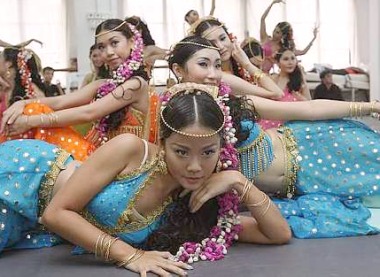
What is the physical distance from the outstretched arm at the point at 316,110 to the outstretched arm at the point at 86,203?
2.56 ft

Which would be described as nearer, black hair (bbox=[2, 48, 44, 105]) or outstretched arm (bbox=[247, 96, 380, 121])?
outstretched arm (bbox=[247, 96, 380, 121])

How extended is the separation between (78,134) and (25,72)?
0.74 m

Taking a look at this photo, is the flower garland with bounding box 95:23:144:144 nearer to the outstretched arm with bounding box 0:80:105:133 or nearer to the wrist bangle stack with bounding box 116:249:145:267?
the outstretched arm with bounding box 0:80:105:133

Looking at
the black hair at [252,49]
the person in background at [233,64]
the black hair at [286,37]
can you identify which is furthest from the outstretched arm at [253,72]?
the black hair at [286,37]

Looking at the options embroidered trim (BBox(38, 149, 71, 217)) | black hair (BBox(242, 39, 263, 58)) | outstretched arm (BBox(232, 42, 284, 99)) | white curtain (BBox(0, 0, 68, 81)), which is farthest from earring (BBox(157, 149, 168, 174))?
white curtain (BBox(0, 0, 68, 81))

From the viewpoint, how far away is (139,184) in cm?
187

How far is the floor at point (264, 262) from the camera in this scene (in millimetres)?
1725

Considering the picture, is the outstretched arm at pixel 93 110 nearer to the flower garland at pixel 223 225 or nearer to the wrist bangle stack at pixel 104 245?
the flower garland at pixel 223 225

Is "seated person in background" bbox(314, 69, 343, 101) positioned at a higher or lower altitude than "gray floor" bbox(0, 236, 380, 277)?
higher

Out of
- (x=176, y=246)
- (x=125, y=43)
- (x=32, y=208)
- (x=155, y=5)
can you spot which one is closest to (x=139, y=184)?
(x=176, y=246)

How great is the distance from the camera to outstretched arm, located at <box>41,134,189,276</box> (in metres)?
1.76

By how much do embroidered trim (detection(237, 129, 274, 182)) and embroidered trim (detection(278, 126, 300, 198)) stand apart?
0.26 feet

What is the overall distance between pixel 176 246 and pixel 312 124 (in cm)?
88

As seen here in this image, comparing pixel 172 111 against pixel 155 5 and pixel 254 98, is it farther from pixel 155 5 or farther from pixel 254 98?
pixel 155 5
